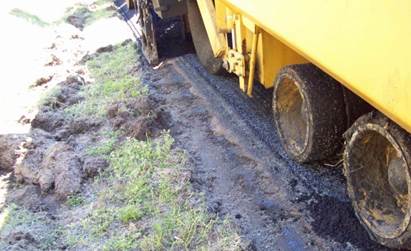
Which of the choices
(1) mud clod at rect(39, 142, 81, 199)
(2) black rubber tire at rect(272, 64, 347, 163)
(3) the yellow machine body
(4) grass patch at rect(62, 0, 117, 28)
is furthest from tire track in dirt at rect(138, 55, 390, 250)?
(4) grass patch at rect(62, 0, 117, 28)

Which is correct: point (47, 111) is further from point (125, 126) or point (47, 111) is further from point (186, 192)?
point (186, 192)

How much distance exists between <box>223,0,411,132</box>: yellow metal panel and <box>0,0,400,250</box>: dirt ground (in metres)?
1.26

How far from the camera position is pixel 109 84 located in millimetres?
6312

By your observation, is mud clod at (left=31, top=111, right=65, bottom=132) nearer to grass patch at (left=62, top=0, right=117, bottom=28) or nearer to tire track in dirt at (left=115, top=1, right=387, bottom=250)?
tire track in dirt at (left=115, top=1, right=387, bottom=250)

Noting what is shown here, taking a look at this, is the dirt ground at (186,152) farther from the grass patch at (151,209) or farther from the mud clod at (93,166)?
the grass patch at (151,209)

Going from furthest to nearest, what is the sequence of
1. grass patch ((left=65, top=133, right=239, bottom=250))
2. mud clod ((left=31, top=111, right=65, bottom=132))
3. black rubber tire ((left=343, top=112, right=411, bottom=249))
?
mud clod ((left=31, top=111, right=65, bottom=132)) < grass patch ((left=65, top=133, right=239, bottom=250)) < black rubber tire ((left=343, top=112, right=411, bottom=249))

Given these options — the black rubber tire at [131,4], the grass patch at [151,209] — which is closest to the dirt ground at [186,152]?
the grass patch at [151,209]

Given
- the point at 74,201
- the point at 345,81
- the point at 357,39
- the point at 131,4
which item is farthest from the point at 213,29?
the point at 131,4

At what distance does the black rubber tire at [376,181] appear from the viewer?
2775 millimetres

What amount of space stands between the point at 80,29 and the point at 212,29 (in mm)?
5005

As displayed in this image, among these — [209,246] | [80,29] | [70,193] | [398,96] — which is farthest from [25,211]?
[80,29]

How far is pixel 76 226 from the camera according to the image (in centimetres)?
393

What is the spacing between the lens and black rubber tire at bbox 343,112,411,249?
2775 millimetres

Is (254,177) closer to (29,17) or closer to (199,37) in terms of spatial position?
(199,37)
